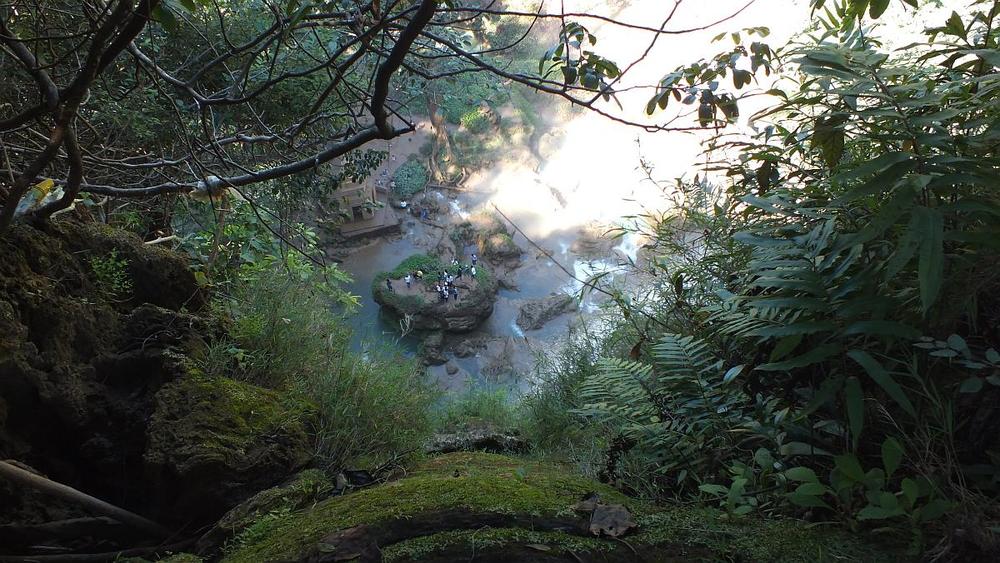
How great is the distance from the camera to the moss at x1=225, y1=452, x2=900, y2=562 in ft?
4.22

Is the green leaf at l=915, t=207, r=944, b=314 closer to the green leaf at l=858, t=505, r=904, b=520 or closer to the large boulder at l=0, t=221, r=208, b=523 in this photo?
the green leaf at l=858, t=505, r=904, b=520

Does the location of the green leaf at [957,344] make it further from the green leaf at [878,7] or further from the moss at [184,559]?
the moss at [184,559]

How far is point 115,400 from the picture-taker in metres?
2.41

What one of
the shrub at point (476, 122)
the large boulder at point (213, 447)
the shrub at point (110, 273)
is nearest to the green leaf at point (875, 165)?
the large boulder at point (213, 447)

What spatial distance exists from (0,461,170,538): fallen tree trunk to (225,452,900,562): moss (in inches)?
22.0

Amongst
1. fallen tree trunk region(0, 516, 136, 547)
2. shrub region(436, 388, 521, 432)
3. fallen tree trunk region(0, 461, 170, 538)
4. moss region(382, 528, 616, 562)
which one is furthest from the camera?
shrub region(436, 388, 521, 432)

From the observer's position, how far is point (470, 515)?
5.06ft

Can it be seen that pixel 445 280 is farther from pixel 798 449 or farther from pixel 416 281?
pixel 798 449

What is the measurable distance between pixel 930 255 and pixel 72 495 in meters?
2.39

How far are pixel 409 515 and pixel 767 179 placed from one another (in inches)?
63.4

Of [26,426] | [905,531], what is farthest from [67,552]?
[905,531]

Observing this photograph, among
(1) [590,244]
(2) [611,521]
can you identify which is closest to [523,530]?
(2) [611,521]

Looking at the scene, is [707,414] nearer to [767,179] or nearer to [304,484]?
[767,179]

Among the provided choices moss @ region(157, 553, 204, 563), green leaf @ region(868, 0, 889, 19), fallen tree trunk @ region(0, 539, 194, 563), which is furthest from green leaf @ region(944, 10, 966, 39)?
fallen tree trunk @ region(0, 539, 194, 563)
